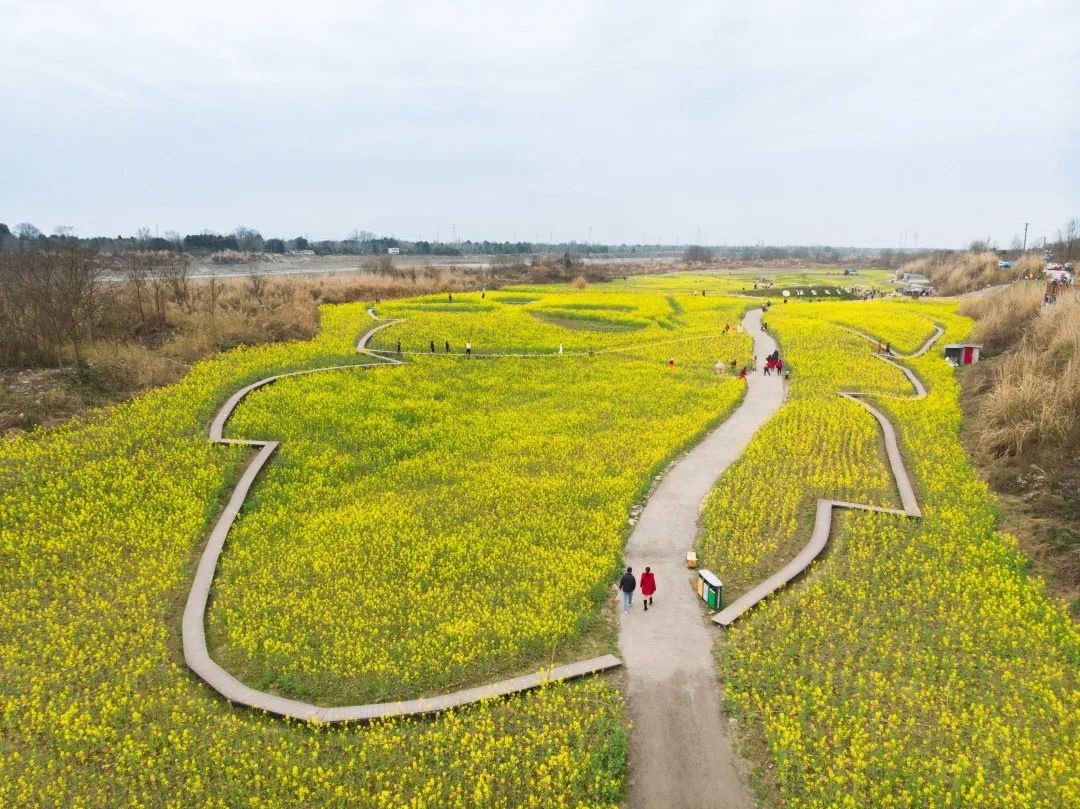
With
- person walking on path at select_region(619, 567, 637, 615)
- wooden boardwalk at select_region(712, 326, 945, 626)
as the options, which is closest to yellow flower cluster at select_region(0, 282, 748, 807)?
person walking on path at select_region(619, 567, 637, 615)

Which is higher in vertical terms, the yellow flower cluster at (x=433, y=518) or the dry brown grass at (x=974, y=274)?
the dry brown grass at (x=974, y=274)

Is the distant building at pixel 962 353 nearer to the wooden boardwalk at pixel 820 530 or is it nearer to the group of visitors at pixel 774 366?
the group of visitors at pixel 774 366

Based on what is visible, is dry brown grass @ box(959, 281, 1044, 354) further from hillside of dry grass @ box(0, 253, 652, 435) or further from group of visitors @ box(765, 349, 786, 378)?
hillside of dry grass @ box(0, 253, 652, 435)

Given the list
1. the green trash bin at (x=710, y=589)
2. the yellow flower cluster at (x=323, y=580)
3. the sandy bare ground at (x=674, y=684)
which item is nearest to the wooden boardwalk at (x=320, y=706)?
the yellow flower cluster at (x=323, y=580)

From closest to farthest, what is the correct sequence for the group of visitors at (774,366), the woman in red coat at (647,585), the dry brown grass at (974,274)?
the woman in red coat at (647,585) → the group of visitors at (774,366) → the dry brown grass at (974,274)

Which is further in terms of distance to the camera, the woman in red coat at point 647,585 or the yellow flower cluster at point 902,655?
the woman in red coat at point 647,585

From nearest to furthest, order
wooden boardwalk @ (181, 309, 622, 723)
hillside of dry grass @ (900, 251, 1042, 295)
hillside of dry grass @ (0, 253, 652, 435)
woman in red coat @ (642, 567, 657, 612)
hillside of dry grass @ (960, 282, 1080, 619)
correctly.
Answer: wooden boardwalk @ (181, 309, 622, 723), woman in red coat @ (642, 567, 657, 612), hillside of dry grass @ (960, 282, 1080, 619), hillside of dry grass @ (0, 253, 652, 435), hillside of dry grass @ (900, 251, 1042, 295)

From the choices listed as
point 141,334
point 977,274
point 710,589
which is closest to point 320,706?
point 710,589

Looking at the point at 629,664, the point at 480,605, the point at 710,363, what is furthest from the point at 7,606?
the point at 710,363
